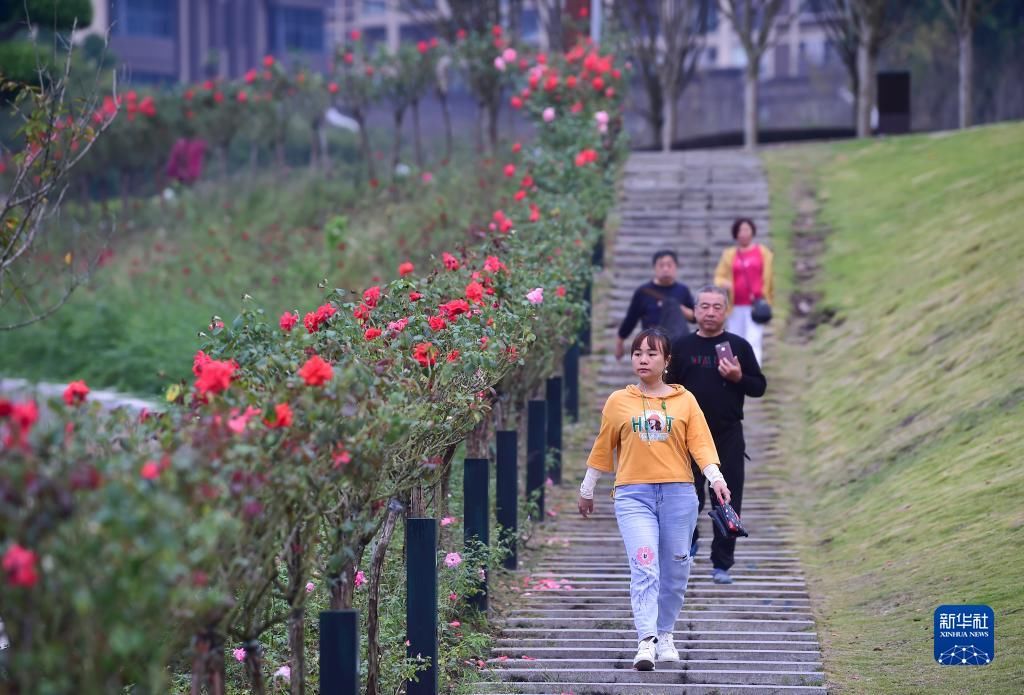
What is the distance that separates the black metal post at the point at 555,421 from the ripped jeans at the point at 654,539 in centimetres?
461

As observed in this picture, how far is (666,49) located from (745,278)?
56.8 feet

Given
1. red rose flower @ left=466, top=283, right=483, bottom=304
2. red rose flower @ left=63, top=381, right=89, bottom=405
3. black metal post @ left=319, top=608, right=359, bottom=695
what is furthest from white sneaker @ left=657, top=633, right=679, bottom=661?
red rose flower @ left=63, top=381, right=89, bottom=405

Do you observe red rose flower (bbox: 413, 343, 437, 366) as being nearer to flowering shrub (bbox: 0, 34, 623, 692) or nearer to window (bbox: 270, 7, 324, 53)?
flowering shrub (bbox: 0, 34, 623, 692)

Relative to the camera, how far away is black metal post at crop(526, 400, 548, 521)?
11.0 metres

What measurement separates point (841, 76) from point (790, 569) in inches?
1501

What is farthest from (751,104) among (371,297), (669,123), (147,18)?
(147,18)

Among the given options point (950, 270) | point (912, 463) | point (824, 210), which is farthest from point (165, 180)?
point (912, 463)

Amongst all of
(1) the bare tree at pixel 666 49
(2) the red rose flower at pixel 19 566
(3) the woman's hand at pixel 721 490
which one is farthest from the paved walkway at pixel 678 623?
(1) the bare tree at pixel 666 49

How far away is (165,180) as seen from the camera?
29.0 m

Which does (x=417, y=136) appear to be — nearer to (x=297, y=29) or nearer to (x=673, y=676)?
(x=673, y=676)

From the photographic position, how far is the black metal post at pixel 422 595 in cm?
680

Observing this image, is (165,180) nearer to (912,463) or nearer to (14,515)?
(912,463)

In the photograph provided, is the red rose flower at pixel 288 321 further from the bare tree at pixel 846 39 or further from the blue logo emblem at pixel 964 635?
the bare tree at pixel 846 39

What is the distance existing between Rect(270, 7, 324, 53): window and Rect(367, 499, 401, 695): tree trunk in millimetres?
56558
